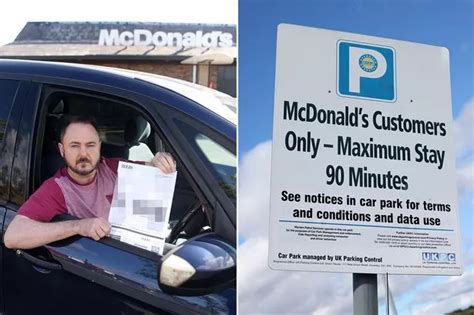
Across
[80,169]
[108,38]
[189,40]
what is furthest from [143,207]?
[189,40]

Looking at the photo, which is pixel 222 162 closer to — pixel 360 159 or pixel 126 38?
pixel 360 159

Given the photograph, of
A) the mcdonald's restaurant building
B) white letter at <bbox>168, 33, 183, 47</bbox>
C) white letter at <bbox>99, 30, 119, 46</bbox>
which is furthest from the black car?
white letter at <bbox>168, 33, 183, 47</bbox>

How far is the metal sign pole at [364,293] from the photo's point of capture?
2.14m

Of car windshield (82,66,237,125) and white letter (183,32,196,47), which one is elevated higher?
white letter (183,32,196,47)

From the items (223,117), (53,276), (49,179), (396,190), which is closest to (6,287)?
(53,276)

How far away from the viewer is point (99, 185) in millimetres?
1997

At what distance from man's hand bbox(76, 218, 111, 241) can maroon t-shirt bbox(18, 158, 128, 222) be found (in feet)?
0.07

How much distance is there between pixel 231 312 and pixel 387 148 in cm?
81

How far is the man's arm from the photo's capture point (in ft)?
6.37

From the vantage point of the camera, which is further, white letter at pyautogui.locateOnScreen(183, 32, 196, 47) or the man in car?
white letter at pyautogui.locateOnScreen(183, 32, 196, 47)

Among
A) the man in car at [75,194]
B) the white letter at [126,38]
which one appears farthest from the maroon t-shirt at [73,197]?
the white letter at [126,38]

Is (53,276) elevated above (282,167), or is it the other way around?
(282,167)

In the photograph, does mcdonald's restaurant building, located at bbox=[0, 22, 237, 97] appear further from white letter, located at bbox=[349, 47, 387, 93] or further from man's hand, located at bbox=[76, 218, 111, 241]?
man's hand, located at bbox=[76, 218, 111, 241]

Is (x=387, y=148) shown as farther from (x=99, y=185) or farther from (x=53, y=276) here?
(x=53, y=276)
